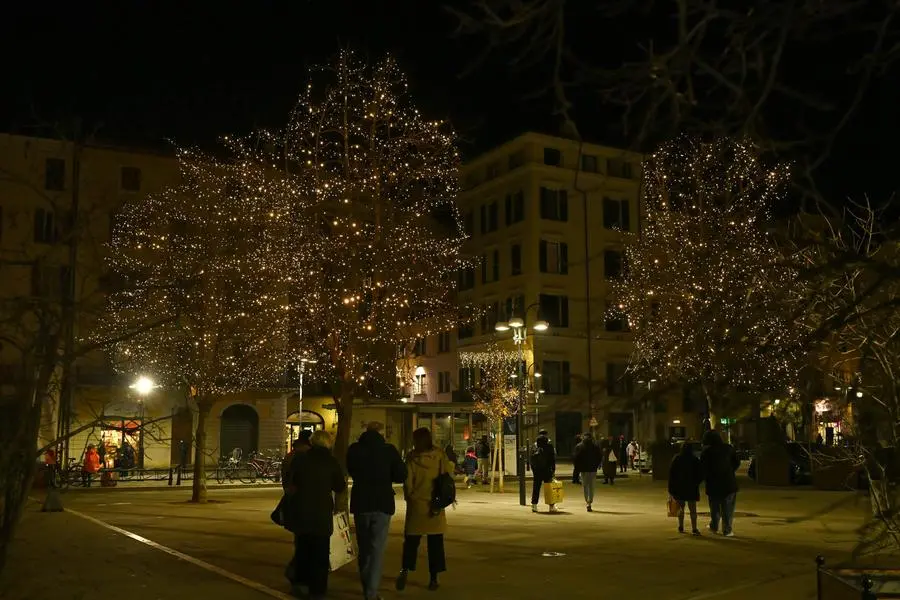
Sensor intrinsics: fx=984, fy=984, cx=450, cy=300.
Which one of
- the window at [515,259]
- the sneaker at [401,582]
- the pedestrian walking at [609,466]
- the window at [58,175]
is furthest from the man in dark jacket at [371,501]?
the window at [515,259]

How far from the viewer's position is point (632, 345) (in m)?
57.1

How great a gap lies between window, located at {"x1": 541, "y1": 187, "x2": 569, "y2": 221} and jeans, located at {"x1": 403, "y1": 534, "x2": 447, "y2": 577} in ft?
148

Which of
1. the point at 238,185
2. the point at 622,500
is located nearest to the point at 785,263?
the point at 622,500

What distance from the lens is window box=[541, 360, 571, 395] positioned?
179ft

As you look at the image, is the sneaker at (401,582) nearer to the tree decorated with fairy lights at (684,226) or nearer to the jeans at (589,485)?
the jeans at (589,485)

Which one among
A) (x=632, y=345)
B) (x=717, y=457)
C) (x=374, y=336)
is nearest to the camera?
(x=717, y=457)

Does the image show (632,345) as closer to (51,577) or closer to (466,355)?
(466,355)

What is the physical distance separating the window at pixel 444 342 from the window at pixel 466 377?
275cm

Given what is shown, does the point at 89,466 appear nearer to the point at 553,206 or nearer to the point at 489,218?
the point at 553,206

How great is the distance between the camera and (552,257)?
183ft

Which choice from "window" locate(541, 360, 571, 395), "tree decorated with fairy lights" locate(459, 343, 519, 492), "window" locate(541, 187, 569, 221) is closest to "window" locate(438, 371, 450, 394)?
"window" locate(541, 360, 571, 395)

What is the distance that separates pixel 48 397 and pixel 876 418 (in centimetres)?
750

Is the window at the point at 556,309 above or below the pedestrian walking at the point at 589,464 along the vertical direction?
above

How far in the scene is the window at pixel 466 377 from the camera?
58.3 metres
